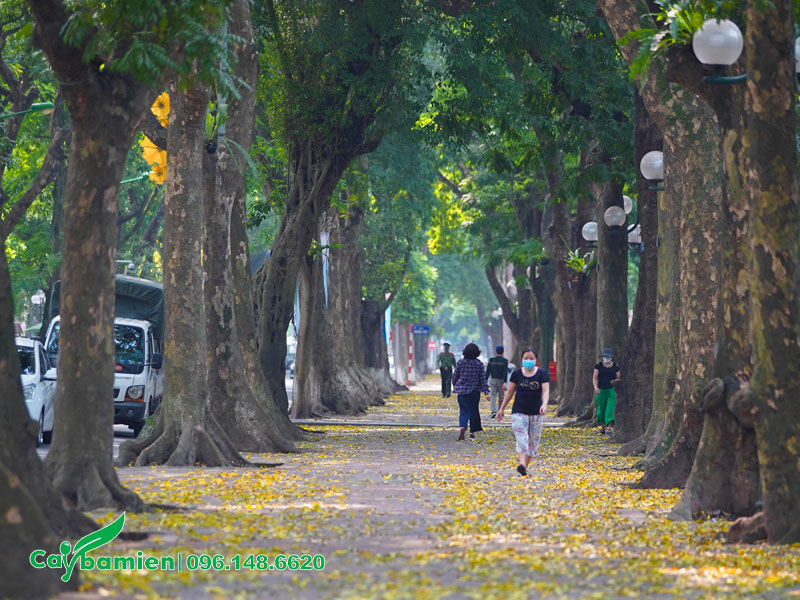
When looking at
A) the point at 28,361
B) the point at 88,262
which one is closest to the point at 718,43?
the point at 88,262

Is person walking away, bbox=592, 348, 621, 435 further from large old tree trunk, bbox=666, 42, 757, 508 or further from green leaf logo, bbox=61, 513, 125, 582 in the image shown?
green leaf logo, bbox=61, 513, 125, 582

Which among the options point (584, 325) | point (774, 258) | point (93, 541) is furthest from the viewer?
point (584, 325)

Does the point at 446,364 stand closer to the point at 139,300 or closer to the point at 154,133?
the point at 139,300

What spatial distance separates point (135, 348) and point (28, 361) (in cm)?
453

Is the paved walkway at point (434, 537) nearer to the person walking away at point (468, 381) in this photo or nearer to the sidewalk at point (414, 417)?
the person walking away at point (468, 381)

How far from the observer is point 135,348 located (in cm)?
2628

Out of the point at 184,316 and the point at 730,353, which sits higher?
the point at 184,316

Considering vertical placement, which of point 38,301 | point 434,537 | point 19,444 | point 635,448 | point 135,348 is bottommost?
point 434,537

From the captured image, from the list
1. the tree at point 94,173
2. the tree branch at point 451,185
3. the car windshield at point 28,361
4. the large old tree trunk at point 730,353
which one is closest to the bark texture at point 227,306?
the car windshield at point 28,361

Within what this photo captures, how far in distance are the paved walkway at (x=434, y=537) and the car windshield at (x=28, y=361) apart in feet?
15.9

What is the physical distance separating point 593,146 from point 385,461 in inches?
516

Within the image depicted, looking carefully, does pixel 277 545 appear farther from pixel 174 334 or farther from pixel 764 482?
pixel 174 334

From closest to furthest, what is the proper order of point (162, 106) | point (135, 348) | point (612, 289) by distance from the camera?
1. point (162, 106)
2. point (135, 348)
3. point (612, 289)

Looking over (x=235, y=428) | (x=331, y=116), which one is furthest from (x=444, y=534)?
(x=331, y=116)
